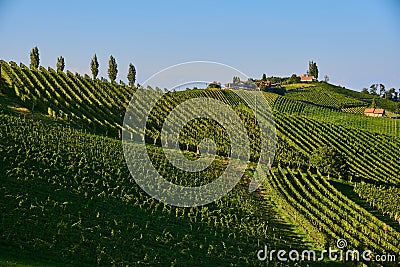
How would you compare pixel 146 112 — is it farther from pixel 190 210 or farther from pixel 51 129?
pixel 190 210

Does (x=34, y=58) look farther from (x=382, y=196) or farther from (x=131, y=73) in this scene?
(x=382, y=196)

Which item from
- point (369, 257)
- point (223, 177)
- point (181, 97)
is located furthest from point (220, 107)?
point (369, 257)

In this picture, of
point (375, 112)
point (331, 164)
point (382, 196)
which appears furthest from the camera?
point (375, 112)

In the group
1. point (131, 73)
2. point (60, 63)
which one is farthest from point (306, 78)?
point (60, 63)

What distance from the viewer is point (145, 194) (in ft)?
75.7

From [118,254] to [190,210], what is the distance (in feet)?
22.5

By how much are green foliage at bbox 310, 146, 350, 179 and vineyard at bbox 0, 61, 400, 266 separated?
688mm

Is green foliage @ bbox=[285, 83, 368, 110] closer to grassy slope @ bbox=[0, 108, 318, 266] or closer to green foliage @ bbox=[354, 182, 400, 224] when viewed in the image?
green foliage @ bbox=[354, 182, 400, 224]

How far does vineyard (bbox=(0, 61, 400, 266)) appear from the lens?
16.8 metres

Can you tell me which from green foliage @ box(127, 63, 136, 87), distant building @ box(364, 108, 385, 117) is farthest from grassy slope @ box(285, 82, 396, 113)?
green foliage @ box(127, 63, 136, 87)

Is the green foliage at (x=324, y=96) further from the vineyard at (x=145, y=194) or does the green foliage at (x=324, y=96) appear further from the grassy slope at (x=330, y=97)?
the vineyard at (x=145, y=194)

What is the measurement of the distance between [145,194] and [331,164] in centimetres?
1550

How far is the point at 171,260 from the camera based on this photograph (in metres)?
16.6

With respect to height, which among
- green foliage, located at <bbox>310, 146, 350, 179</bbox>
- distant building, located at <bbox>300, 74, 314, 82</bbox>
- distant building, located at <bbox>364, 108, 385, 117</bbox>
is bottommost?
green foliage, located at <bbox>310, 146, 350, 179</bbox>
